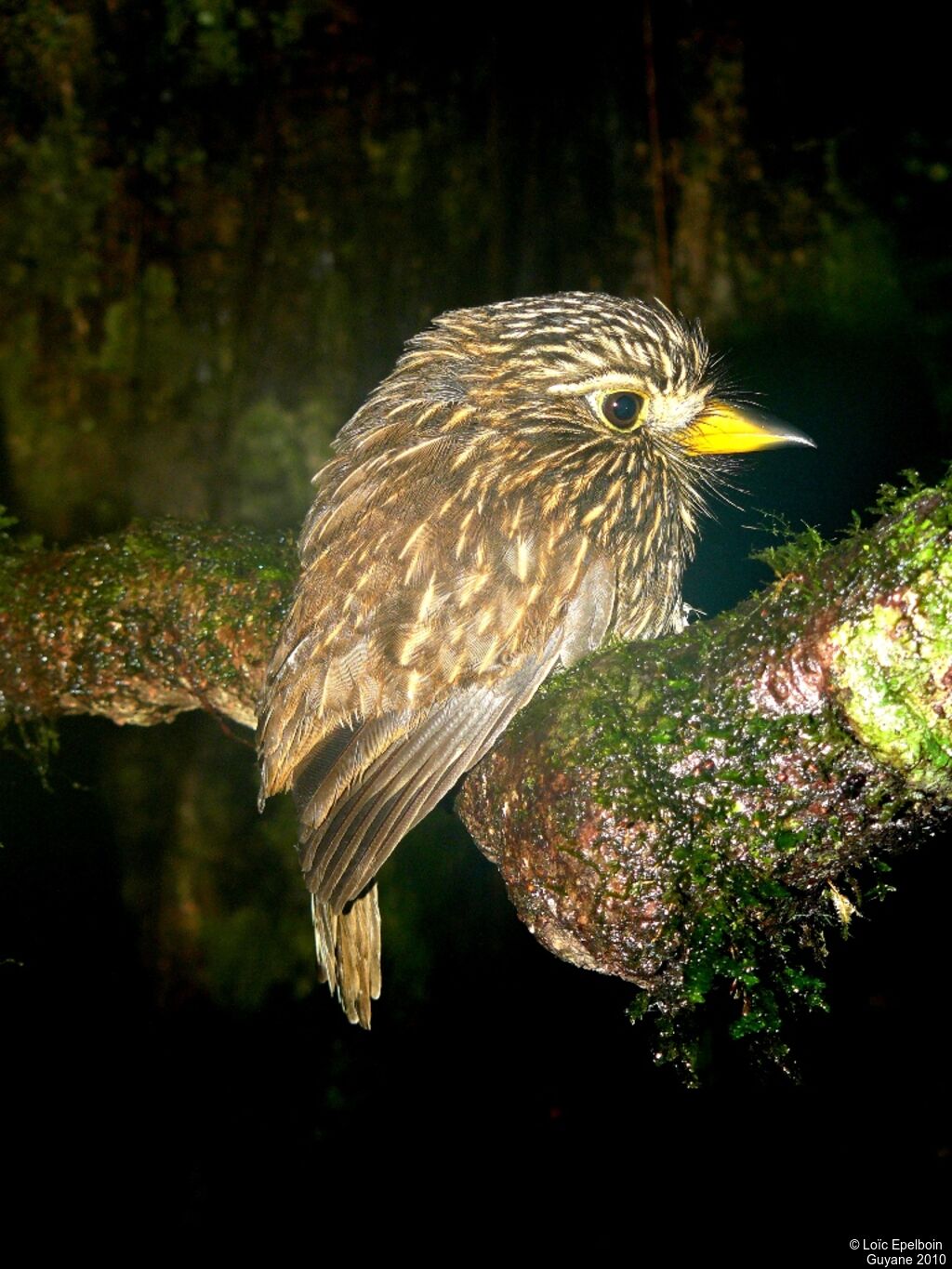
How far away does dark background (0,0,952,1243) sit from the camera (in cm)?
446

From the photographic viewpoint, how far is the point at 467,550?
180cm

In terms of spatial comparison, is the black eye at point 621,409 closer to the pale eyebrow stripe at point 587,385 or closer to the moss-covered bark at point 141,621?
the pale eyebrow stripe at point 587,385

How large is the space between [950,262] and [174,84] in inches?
164

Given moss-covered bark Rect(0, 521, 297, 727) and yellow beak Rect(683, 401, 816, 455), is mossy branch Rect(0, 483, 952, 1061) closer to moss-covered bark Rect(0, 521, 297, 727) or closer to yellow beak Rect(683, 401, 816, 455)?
yellow beak Rect(683, 401, 816, 455)

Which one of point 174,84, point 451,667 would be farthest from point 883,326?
point 451,667

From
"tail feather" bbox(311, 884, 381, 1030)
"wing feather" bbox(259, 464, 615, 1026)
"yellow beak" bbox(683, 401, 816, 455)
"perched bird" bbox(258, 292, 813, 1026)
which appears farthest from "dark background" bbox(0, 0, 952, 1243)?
"wing feather" bbox(259, 464, 615, 1026)

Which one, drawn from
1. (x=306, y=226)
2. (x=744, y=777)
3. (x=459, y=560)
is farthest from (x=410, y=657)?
(x=306, y=226)

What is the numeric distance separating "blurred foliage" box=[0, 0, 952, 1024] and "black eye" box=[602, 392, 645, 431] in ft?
9.96

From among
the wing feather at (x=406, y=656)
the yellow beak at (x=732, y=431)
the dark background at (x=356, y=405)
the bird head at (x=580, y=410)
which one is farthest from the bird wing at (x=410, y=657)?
the dark background at (x=356, y=405)

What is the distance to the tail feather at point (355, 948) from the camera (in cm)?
219

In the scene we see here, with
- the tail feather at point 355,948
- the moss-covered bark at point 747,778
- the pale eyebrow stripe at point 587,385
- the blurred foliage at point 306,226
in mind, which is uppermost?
the blurred foliage at point 306,226

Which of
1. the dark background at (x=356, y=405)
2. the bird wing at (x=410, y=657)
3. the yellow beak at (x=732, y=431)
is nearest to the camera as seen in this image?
the bird wing at (x=410, y=657)

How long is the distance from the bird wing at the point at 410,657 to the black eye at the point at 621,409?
0.32 meters

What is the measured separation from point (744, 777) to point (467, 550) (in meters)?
0.70
